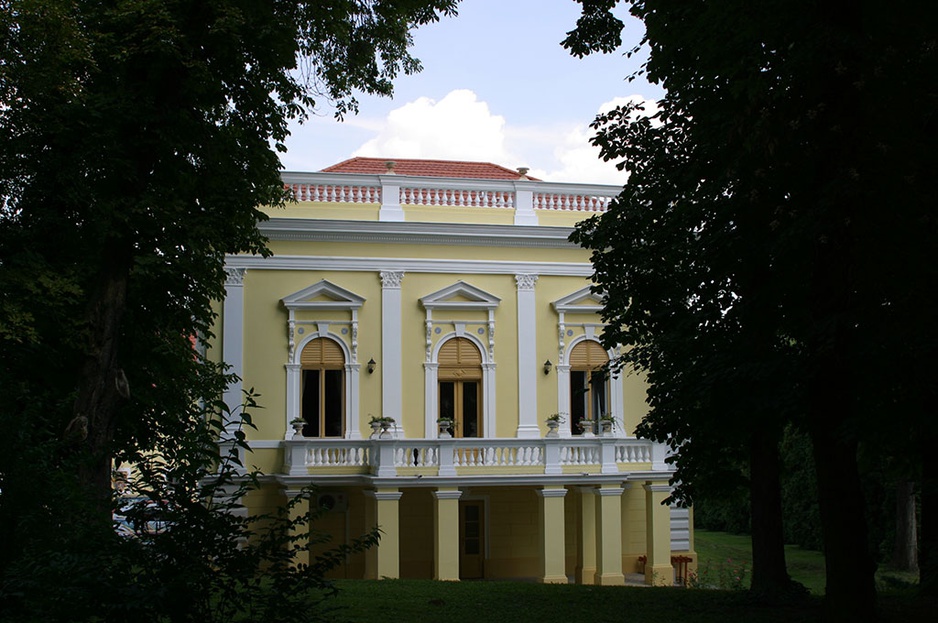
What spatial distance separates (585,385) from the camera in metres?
25.2

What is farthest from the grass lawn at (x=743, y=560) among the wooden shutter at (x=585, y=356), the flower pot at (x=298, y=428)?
the flower pot at (x=298, y=428)

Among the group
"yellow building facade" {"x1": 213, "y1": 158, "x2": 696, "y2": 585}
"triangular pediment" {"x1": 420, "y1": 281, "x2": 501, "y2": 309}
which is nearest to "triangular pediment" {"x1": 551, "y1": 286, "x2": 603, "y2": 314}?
"yellow building facade" {"x1": 213, "y1": 158, "x2": 696, "y2": 585}

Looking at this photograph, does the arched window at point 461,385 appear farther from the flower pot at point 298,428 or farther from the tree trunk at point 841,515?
the tree trunk at point 841,515

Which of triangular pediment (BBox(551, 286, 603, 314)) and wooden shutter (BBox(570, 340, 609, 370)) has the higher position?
triangular pediment (BBox(551, 286, 603, 314))

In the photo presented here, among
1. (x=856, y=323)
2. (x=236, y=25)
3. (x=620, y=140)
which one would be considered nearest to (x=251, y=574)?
(x=856, y=323)

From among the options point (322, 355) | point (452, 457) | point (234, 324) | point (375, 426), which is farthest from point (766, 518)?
point (234, 324)

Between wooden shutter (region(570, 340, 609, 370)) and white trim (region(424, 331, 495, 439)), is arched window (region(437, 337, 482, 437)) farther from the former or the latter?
wooden shutter (region(570, 340, 609, 370))

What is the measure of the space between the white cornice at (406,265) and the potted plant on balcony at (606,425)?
11.0 feet

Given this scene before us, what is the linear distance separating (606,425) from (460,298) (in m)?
4.61

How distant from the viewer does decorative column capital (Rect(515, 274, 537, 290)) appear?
983 inches

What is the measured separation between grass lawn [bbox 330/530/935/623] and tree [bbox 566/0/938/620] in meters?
2.07

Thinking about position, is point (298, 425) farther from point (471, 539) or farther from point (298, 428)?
point (471, 539)

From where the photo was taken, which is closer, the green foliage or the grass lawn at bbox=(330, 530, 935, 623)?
the green foliage

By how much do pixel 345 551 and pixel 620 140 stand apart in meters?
8.22
